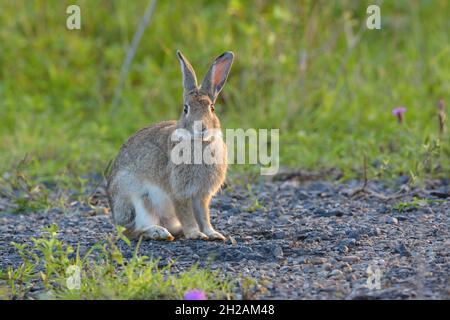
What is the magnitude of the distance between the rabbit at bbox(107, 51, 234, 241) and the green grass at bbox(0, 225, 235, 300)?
2.20 ft

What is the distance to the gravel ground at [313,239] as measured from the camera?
13.8ft

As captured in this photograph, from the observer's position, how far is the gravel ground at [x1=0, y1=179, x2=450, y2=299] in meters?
4.21

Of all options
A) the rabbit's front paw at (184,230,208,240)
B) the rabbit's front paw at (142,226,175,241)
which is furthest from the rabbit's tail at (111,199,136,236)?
the rabbit's front paw at (184,230,208,240)

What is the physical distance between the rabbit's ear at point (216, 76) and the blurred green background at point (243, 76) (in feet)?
5.60

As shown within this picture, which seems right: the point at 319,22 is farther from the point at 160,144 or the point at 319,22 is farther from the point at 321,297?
the point at 321,297

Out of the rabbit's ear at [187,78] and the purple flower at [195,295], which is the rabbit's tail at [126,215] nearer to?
the rabbit's ear at [187,78]

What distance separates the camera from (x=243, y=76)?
8602mm

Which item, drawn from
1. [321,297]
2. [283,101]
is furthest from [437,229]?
[283,101]

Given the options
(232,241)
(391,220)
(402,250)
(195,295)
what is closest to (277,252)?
(232,241)

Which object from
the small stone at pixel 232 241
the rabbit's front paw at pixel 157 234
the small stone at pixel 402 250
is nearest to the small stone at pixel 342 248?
the small stone at pixel 402 250

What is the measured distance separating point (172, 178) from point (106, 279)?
115 cm

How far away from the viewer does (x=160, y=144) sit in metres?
5.39

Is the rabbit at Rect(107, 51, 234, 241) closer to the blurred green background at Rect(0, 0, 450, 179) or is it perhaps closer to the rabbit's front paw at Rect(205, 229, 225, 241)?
the rabbit's front paw at Rect(205, 229, 225, 241)

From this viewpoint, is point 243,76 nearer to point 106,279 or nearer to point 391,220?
point 391,220
